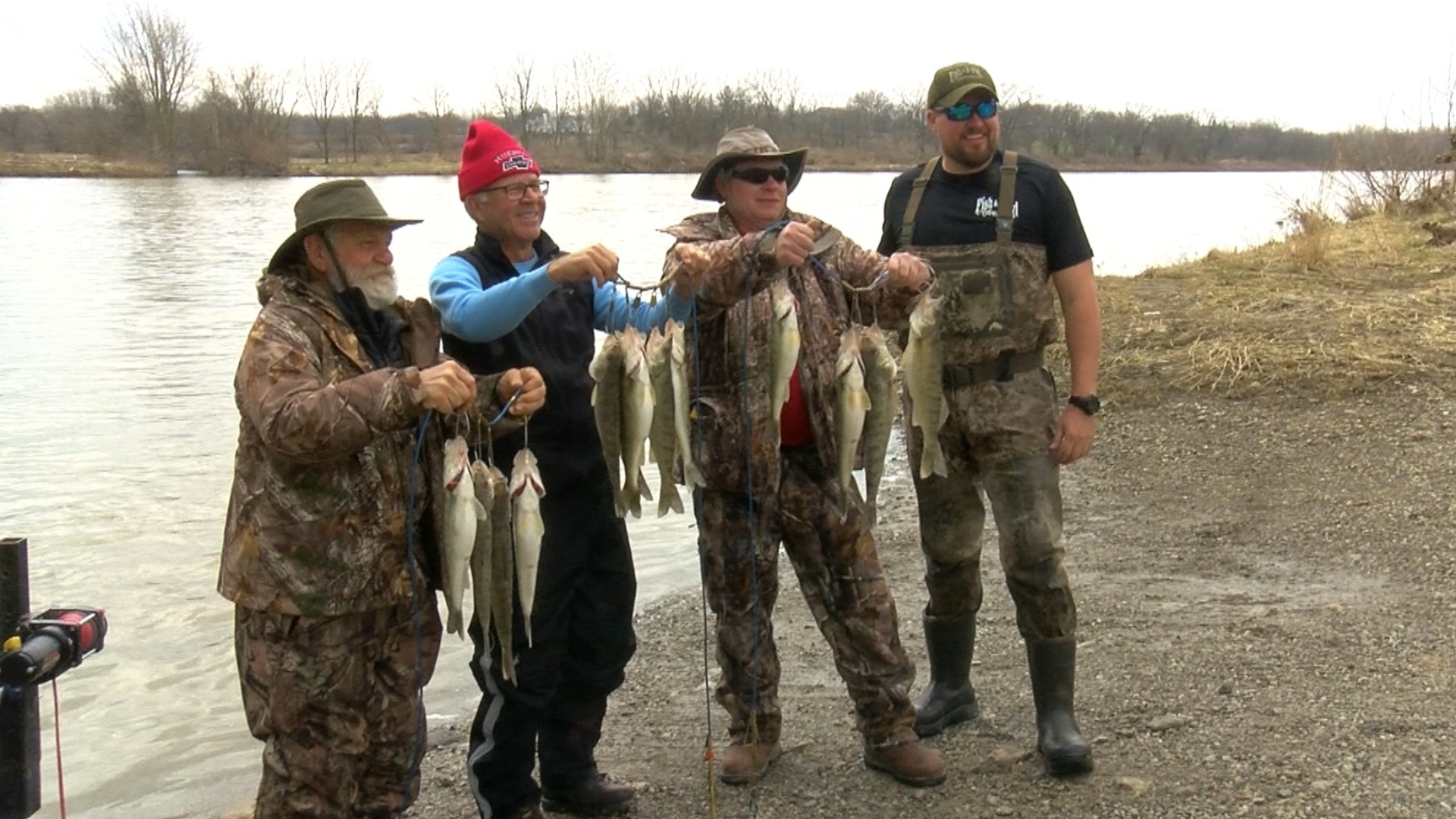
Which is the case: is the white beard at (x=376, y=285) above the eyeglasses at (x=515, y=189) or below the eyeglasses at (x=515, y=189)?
below

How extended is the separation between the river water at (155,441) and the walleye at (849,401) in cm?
352

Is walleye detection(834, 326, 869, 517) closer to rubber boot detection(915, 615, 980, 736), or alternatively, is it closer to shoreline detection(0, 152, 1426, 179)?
rubber boot detection(915, 615, 980, 736)

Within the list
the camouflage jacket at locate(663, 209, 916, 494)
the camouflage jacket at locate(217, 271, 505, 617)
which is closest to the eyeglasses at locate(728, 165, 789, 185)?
the camouflage jacket at locate(663, 209, 916, 494)

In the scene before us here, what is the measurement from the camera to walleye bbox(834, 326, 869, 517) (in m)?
4.27

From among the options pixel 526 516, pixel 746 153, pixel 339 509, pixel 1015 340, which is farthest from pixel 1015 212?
pixel 339 509

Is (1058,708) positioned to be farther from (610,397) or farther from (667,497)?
(610,397)

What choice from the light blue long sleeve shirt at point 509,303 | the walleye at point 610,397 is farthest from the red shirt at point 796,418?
the walleye at point 610,397

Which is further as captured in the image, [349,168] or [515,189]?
[349,168]

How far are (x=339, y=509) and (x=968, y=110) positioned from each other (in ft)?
9.07

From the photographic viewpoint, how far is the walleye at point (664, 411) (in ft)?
13.6

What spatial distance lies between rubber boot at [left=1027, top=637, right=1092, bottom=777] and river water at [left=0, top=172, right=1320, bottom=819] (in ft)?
11.2

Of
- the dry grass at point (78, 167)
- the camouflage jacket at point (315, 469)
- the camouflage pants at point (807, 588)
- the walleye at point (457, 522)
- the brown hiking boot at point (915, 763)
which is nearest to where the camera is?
the camouflage jacket at point (315, 469)

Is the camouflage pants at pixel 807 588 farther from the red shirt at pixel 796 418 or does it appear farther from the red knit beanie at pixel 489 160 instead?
the red knit beanie at pixel 489 160

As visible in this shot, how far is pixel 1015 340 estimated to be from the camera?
4949 millimetres
